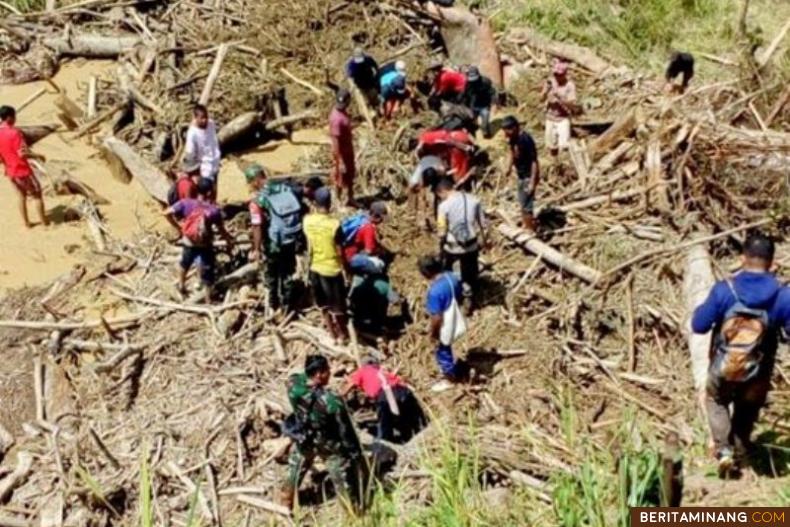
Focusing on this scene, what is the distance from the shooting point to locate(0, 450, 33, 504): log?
9289mm

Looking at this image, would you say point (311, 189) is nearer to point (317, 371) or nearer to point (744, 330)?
point (317, 371)

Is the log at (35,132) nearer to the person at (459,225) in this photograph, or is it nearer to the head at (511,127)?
the person at (459,225)

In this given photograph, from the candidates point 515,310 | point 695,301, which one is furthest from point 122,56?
point 695,301

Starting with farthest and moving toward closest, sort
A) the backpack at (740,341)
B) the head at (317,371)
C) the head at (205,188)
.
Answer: the head at (205,188) → the head at (317,371) → the backpack at (740,341)

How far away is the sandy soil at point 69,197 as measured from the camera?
11.9 metres

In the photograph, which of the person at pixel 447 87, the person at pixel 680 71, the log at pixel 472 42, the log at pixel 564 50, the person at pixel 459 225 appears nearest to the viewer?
the person at pixel 459 225

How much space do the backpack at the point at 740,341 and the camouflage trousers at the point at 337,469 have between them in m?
2.61

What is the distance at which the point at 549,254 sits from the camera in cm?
1068

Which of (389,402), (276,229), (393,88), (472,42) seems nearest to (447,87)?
(393,88)

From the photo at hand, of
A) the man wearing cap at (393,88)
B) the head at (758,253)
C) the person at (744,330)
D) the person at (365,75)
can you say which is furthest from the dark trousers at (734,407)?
the person at (365,75)

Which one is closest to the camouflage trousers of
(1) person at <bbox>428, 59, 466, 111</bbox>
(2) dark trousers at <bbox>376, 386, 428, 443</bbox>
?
(2) dark trousers at <bbox>376, 386, 428, 443</bbox>

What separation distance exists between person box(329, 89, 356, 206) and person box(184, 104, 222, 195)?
1161mm

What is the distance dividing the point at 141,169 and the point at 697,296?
6.37 meters

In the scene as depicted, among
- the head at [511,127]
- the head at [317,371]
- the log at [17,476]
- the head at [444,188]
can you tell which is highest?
the head at [511,127]
